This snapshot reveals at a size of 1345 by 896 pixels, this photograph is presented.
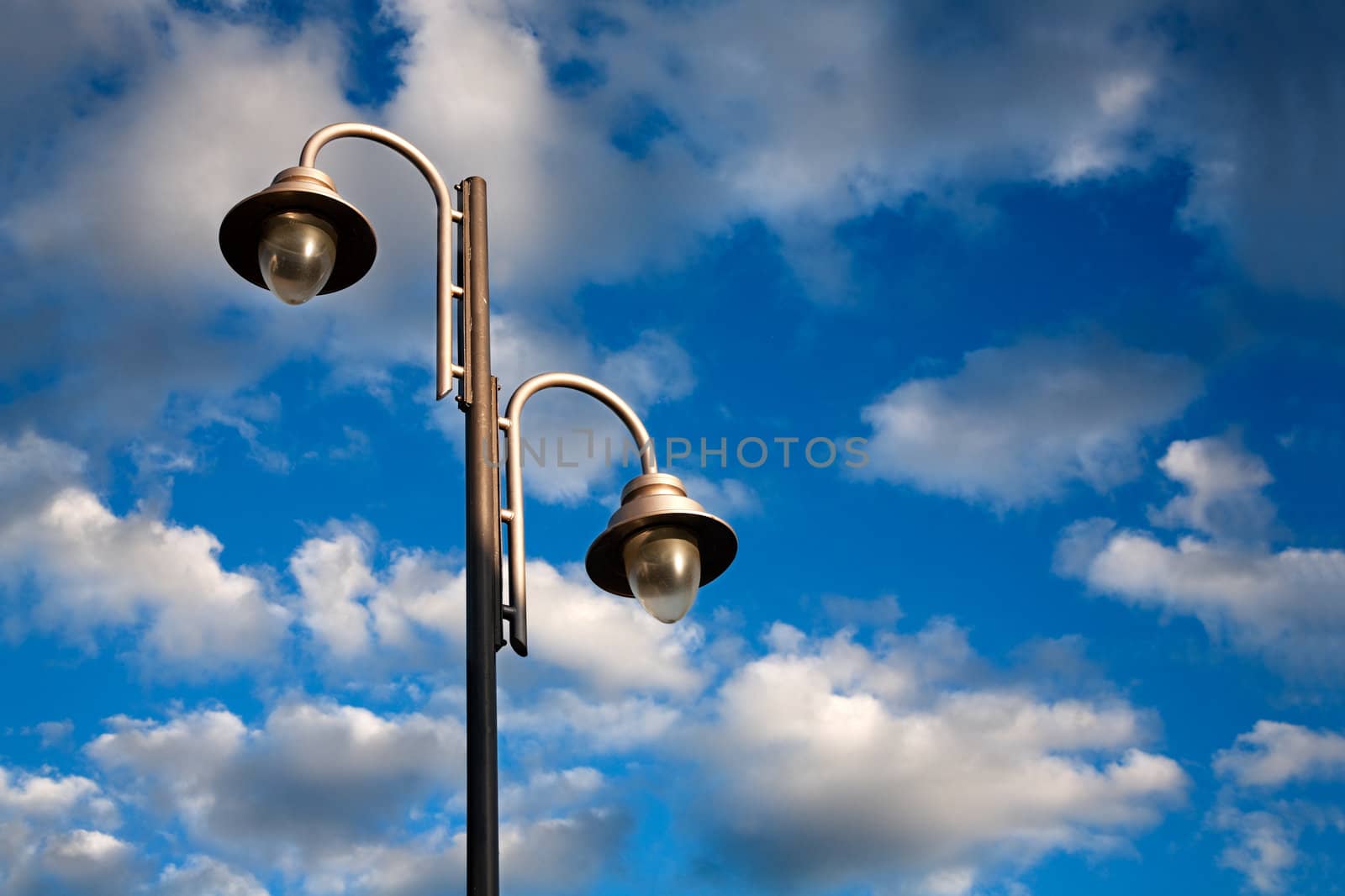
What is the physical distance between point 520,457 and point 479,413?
36 centimetres

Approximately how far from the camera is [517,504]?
706 centimetres

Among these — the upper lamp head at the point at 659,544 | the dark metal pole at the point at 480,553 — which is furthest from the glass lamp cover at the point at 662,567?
the dark metal pole at the point at 480,553

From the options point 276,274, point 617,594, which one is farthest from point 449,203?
point 617,594

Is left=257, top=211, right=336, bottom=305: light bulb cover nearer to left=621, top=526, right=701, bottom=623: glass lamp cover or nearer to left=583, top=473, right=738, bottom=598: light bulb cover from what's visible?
left=583, top=473, right=738, bottom=598: light bulb cover

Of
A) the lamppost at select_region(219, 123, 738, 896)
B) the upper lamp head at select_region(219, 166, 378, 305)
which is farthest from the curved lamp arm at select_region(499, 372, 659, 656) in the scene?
the upper lamp head at select_region(219, 166, 378, 305)

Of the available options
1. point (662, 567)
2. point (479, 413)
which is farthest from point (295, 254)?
point (662, 567)

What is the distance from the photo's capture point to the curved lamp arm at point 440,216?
23.5 ft

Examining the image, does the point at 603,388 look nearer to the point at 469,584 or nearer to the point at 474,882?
the point at 469,584

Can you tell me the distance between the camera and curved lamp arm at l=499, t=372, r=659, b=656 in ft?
21.9

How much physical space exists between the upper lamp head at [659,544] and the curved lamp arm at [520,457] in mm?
329

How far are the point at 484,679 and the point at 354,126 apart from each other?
365 cm

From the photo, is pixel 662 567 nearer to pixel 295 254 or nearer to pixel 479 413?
pixel 479 413

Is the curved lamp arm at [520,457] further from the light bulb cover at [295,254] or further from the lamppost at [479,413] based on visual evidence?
the light bulb cover at [295,254]

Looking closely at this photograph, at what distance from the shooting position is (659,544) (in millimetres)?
7281
